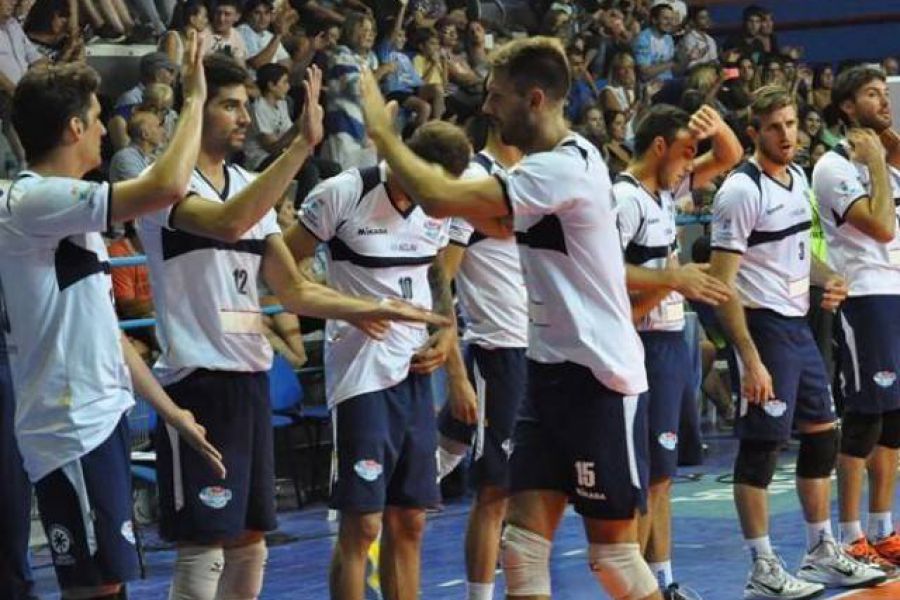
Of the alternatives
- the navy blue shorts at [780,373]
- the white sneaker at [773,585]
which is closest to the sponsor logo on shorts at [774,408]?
the navy blue shorts at [780,373]

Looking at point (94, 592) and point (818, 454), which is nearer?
point (94, 592)

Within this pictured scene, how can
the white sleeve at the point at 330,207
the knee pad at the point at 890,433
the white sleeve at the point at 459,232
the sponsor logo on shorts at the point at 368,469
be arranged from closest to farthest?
the sponsor logo on shorts at the point at 368,469 → the white sleeve at the point at 330,207 → the white sleeve at the point at 459,232 → the knee pad at the point at 890,433

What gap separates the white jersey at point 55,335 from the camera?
5574 mm

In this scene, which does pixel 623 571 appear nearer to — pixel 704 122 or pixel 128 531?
pixel 128 531

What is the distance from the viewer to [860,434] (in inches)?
354

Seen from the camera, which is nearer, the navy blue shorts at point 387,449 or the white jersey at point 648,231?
the navy blue shorts at point 387,449

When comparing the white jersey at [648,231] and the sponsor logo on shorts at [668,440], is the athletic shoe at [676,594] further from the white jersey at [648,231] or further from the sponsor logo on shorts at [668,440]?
the white jersey at [648,231]

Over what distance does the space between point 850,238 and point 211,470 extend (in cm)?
407

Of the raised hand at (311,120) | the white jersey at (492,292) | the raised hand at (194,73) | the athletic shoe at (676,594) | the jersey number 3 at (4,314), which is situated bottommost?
the athletic shoe at (676,594)

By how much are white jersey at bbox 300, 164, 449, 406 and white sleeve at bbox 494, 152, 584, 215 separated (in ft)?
4.00

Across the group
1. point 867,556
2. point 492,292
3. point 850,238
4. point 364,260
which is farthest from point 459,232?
point 867,556

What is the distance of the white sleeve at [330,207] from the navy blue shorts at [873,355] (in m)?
3.19

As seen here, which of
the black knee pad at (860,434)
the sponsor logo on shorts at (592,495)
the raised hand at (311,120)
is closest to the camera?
the raised hand at (311,120)

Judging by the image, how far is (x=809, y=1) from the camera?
25.2 m
